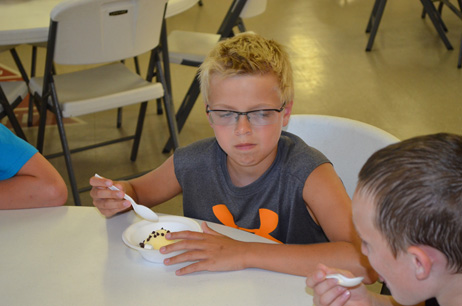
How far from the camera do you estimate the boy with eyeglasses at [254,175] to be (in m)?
1.21

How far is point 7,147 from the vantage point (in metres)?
1.39

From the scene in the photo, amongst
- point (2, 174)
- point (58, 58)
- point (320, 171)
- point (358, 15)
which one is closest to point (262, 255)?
point (320, 171)

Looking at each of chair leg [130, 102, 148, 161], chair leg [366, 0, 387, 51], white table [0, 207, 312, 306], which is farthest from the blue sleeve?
chair leg [366, 0, 387, 51]

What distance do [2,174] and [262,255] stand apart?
688 millimetres

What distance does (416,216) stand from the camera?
0.77m

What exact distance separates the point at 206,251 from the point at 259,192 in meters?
0.33

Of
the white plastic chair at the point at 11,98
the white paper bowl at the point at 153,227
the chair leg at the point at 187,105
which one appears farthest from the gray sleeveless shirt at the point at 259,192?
the chair leg at the point at 187,105

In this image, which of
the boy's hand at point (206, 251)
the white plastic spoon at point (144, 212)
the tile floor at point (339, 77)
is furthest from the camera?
the tile floor at point (339, 77)

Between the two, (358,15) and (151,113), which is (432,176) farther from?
(358,15)

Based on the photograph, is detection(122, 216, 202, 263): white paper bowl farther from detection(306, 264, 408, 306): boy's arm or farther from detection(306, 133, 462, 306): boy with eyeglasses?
detection(306, 133, 462, 306): boy with eyeglasses

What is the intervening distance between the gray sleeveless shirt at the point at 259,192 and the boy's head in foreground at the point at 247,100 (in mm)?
61

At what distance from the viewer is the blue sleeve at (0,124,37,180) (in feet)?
4.52

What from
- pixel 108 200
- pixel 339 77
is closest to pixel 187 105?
pixel 339 77

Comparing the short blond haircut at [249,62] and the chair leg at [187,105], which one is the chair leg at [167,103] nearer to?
the chair leg at [187,105]
